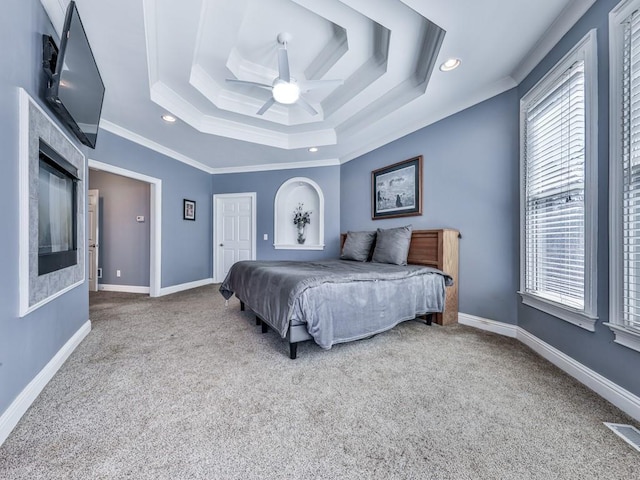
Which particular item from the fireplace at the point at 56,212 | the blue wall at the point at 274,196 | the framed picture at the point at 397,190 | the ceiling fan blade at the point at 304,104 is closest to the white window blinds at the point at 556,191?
the framed picture at the point at 397,190

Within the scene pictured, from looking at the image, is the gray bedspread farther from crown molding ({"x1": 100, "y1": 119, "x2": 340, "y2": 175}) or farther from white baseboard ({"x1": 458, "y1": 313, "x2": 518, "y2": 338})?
crown molding ({"x1": 100, "y1": 119, "x2": 340, "y2": 175})

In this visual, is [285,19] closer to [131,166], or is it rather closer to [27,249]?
[27,249]

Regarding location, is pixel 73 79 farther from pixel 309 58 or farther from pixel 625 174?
pixel 625 174

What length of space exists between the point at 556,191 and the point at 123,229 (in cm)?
586

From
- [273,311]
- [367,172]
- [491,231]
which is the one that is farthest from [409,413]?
[367,172]

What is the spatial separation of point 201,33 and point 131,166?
7.61 feet

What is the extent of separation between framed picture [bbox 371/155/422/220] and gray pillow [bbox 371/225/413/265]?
0.45 metres

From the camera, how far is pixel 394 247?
311cm

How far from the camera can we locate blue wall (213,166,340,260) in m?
4.80

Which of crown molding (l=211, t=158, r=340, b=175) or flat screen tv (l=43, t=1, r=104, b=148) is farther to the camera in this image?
crown molding (l=211, t=158, r=340, b=175)

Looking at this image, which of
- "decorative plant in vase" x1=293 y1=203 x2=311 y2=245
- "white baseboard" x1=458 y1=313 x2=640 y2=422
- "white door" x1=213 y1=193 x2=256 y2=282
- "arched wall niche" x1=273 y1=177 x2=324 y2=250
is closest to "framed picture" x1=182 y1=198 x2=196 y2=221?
"white door" x1=213 y1=193 x2=256 y2=282

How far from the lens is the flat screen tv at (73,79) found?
147 centimetres

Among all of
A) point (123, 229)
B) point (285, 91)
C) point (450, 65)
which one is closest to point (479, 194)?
point (450, 65)

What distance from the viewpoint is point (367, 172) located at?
13.9 ft
